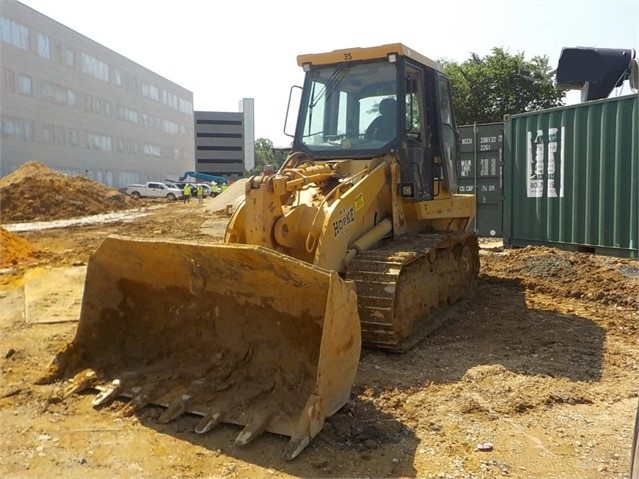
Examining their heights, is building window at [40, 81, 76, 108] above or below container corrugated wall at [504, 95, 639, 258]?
above

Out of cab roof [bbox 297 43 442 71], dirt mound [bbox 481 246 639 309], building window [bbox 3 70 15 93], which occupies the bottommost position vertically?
dirt mound [bbox 481 246 639 309]

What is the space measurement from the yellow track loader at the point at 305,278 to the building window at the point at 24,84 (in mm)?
38240

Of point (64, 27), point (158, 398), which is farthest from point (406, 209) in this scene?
point (64, 27)

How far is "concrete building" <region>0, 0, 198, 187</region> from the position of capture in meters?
38.2

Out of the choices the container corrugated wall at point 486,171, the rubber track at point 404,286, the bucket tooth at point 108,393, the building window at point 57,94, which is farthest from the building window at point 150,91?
the bucket tooth at point 108,393

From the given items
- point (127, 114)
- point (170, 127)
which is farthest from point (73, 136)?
point (170, 127)

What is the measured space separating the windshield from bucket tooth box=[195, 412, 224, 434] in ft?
10.8

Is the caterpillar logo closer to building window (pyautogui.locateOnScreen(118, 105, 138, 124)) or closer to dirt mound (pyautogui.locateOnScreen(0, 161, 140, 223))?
dirt mound (pyautogui.locateOnScreen(0, 161, 140, 223))

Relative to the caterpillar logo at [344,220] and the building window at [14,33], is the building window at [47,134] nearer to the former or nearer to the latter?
the building window at [14,33]

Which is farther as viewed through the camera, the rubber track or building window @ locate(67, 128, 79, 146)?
building window @ locate(67, 128, 79, 146)

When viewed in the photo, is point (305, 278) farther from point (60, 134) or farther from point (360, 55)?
point (60, 134)

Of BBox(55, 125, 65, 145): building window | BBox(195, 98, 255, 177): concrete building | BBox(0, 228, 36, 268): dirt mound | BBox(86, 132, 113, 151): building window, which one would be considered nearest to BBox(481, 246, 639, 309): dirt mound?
BBox(0, 228, 36, 268): dirt mound

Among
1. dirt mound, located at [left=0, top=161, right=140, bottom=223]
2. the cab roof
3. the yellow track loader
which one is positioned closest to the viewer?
the yellow track loader

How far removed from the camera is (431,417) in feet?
13.1
